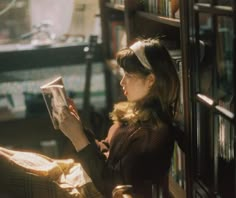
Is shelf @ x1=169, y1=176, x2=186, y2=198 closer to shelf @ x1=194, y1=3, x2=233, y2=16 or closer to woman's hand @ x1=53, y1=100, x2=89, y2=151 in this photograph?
woman's hand @ x1=53, y1=100, x2=89, y2=151

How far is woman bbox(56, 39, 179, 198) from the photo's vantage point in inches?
62.9

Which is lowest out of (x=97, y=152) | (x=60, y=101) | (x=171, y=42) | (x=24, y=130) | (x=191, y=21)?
(x=24, y=130)

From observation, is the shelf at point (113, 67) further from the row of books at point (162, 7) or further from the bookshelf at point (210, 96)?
the bookshelf at point (210, 96)

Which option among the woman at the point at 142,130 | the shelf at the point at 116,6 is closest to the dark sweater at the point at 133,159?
the woman at the point at 142,130

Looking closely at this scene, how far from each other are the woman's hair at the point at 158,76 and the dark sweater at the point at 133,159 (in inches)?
2.5

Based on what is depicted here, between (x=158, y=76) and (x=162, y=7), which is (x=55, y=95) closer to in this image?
(x=158, y=76)

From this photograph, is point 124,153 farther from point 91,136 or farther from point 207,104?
point 207,104

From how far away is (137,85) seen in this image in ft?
5.41

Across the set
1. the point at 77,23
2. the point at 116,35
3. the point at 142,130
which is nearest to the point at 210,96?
the point at 142,130

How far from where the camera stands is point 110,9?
10.1ft

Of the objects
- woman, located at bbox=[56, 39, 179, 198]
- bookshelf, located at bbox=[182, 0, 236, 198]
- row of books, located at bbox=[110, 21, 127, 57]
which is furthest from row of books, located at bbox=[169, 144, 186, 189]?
row of books, located at bbox=[110, 21, 127, 57]

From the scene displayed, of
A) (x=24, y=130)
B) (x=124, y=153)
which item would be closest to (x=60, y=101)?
(x=124, y=153)

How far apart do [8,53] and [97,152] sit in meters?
1.67

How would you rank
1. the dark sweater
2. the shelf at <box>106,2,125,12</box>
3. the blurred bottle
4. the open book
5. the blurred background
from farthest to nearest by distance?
the blurred background → the shelf at <box>106,2,125,12</box> → the open book → the dark sweater → the blurred bottle
